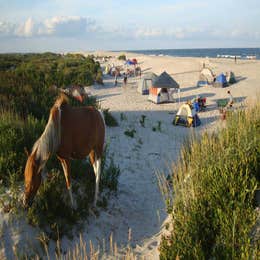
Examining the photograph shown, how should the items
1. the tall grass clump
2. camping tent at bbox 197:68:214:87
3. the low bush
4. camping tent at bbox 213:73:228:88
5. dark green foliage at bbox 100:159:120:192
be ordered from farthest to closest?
camping tent at bbox 197:68:214:87
camping tent at bbox 213:73:228:88
dark green foliage at bbox 100:159:120:192
the low bush
the tall grass clump

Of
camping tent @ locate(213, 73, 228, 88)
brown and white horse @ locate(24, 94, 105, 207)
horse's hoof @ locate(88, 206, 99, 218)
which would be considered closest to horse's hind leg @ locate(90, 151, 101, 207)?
brown and white horse @ locate(24, 94, 105, 207)

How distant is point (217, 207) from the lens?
3965mm

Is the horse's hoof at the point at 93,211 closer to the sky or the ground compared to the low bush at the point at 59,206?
closer to the ground

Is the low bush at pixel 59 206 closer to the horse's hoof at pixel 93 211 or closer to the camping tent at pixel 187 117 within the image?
the horse's hoof at pixel 93 211

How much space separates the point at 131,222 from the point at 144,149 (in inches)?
168

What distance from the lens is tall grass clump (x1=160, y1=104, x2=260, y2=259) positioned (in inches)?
143

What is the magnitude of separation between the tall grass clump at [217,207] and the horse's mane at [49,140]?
193 cm

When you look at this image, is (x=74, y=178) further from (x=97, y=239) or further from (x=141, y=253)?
(x=141, y=253)

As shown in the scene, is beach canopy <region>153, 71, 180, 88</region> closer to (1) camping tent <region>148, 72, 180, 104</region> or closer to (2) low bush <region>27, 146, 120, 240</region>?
(1) camping tent <region>148, 72, 180, 104</region>

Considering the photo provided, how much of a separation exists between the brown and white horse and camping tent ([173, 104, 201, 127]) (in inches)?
389

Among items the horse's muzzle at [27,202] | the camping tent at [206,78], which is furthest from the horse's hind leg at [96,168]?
the camping tent at [206,78]

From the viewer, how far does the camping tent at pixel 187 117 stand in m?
15.1

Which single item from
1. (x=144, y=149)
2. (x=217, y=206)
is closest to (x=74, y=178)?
(x=217, y=206)

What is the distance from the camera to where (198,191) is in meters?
4.65
